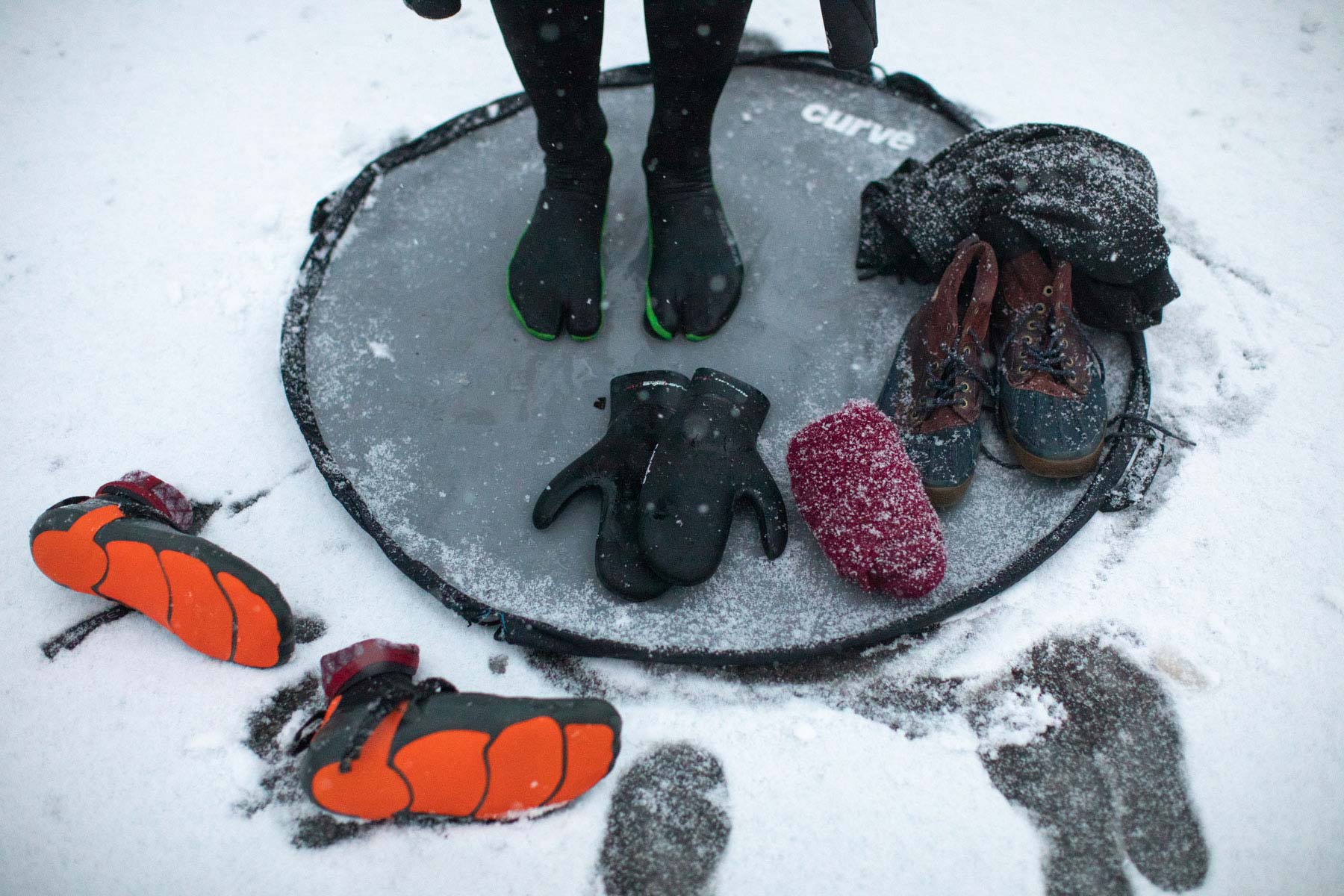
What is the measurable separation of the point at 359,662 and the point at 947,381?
93 centimetres

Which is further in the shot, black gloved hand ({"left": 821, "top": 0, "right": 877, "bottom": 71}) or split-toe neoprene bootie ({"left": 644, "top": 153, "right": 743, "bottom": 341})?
split-toe neoprene bootie ({"left": 644, "top": 153, "right": 743, "bottom": 341})

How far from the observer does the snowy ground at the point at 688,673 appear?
0.96 m

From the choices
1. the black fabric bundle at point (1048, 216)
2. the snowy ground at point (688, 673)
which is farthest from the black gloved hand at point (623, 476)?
the black fabric bundle at point (1048, 216)

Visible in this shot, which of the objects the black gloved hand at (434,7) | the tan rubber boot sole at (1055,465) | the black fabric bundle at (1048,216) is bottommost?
the tan rubber boot sole at (1055,465)

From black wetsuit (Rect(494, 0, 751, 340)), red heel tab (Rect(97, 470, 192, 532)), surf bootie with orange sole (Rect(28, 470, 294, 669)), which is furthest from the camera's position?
black wetsuit (Rect(494, 0, 751, 340))

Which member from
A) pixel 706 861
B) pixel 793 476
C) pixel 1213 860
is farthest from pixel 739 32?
pixel 1213 860

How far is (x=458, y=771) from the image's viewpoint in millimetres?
895

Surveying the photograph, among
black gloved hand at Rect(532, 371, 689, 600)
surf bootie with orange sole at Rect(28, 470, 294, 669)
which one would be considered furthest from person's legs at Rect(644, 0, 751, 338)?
surf bootie with orange sole at Rect(28, 470, 294, 669)

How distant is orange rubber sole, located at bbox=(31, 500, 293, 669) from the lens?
1021 millimetres

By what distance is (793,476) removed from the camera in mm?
1154

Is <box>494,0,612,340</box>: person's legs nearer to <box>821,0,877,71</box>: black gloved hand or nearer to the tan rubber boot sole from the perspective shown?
<box>821,0,877,71</box>: black gloved hand

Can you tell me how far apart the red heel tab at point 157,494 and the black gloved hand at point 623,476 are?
1.76ft

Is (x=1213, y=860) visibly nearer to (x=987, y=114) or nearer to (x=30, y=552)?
(x=987, y=114)

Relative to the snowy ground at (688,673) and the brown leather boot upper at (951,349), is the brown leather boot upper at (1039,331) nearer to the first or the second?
the brown leather boot upper at (951,349)
